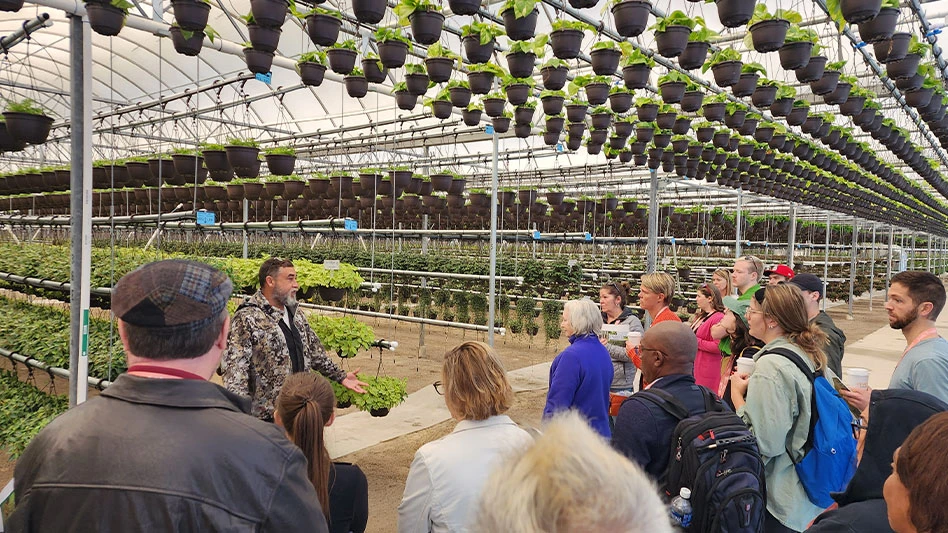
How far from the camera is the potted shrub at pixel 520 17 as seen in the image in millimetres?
3445

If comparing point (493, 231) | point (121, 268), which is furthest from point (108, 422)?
point (493, 231)

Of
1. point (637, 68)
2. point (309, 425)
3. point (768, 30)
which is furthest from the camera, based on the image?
point (637, 68)

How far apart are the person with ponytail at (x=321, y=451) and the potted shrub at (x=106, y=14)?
7.91ft

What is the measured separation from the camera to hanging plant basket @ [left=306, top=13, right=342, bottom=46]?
359cm

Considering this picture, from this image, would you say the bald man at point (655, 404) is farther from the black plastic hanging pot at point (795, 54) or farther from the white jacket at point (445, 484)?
the black plastic hanging pot at point (795, 54)

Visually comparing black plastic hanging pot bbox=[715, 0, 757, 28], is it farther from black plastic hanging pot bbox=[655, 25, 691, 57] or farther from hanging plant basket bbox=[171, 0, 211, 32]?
hanging plant basket bbox=[171, 0, 211, 32]

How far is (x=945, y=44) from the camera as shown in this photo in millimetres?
9680

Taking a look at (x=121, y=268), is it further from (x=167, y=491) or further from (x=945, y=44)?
(x=945, y=44)

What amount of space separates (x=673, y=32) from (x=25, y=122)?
13.6ft

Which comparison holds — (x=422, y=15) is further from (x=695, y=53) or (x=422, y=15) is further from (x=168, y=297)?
(x=168, y=297)

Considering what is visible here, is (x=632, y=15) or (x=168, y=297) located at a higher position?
(x=632, y=15)

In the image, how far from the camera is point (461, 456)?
5.45 ft

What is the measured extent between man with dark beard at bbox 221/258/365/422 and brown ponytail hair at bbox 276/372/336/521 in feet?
4.01

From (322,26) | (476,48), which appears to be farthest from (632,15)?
(322,26)
